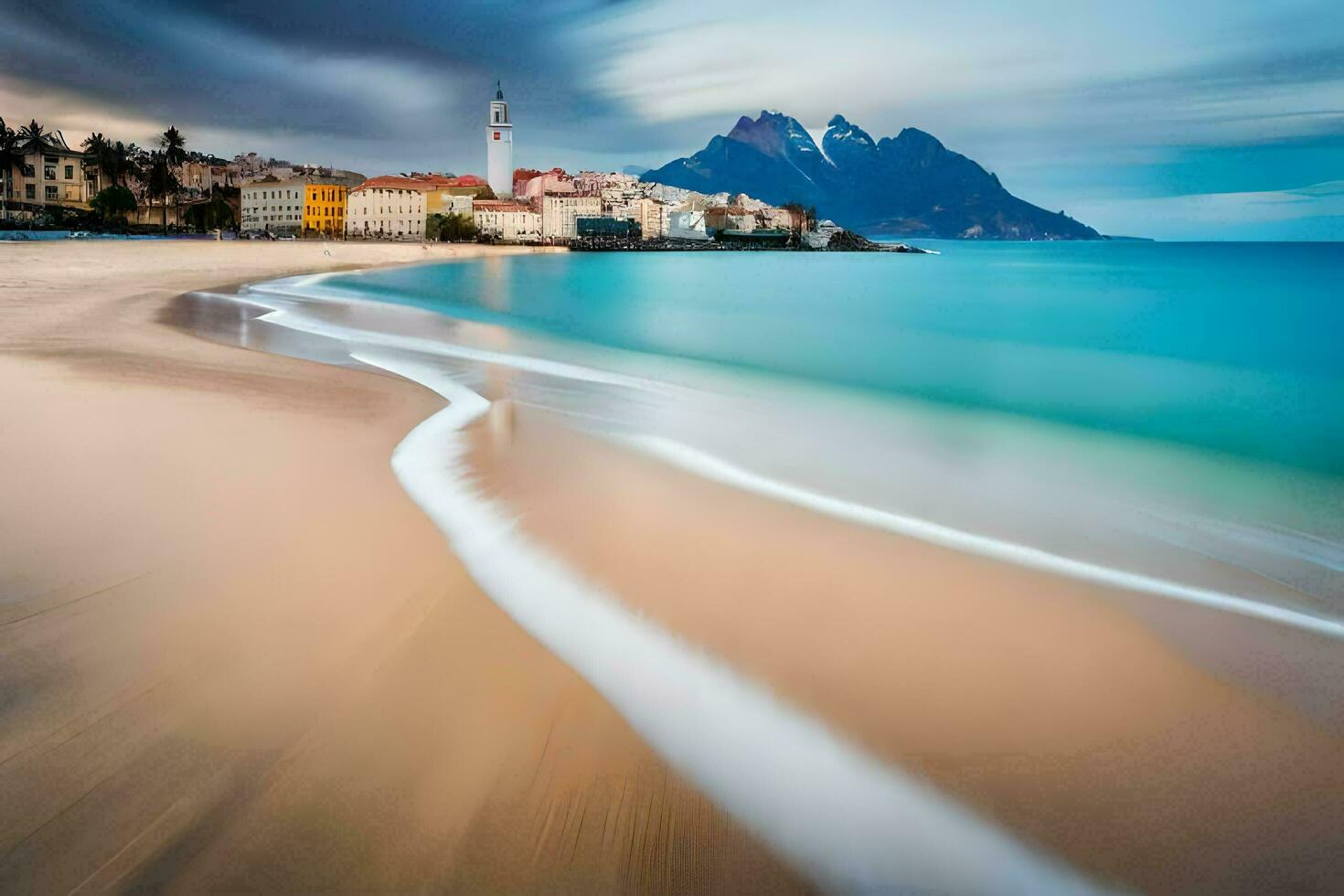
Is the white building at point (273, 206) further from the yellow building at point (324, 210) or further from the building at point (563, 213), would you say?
the building at point (563, 213)

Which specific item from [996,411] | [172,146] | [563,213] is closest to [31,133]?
[172,146]

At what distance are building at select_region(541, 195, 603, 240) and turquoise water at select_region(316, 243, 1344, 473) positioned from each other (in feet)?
236

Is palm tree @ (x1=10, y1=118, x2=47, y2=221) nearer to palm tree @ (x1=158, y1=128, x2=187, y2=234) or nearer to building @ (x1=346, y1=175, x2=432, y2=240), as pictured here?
palm tree @ (x1=158, y1=128, x2=187, y2=234)

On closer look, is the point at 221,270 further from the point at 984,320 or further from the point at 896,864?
the point at 896,864

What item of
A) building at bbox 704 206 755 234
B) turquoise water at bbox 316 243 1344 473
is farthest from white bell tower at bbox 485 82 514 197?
turquoise water at bbox 316 243 1344 473

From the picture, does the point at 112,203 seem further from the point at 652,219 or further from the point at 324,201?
the point at 652,219

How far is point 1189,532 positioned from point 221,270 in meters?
27.8

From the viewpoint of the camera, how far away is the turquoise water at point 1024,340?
912 cm

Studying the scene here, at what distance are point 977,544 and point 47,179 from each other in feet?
254

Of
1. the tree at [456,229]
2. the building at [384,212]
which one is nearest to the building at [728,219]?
the tree at [456,229]

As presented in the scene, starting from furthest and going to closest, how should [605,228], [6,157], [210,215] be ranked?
[605,228], [210,215], [6,157]

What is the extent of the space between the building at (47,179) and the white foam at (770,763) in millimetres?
70876

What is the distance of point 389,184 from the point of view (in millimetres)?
85125

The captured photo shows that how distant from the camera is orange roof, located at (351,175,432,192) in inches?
3312
